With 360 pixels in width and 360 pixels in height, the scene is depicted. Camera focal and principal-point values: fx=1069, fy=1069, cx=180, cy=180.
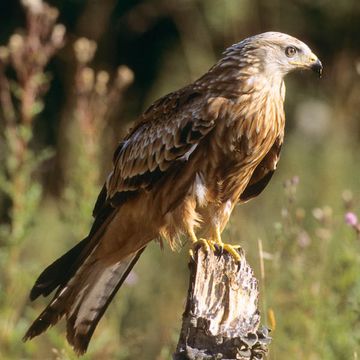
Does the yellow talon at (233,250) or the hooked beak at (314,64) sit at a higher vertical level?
the hooked beak at (314,64)

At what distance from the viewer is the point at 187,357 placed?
3639 mm

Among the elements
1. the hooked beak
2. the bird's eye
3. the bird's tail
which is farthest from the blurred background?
the bird's eye

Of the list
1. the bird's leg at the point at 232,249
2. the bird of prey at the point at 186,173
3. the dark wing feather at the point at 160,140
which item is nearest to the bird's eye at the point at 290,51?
the bird of prey at the point at 186,173

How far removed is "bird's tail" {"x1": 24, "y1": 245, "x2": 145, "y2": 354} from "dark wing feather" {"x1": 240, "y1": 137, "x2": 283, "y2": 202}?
0.61 meters

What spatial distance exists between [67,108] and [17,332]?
16.7ft

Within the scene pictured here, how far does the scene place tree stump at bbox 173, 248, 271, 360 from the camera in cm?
368

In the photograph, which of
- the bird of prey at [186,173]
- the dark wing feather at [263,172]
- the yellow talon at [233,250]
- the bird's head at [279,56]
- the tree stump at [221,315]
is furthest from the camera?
the dark wing feather at [263,172]

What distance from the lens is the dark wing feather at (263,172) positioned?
4.98 metres

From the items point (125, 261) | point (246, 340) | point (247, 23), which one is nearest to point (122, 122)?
point (247, 23)

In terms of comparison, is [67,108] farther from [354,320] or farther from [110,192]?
[354,320]

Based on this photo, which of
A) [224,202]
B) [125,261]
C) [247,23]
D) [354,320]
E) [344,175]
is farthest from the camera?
[247,23]

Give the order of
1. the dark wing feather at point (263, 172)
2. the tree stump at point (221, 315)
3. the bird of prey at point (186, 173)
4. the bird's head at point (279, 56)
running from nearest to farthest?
the tree stump at point (221, 315) < the bird of prey at point (186, 173) < the bird's head at point (279, 56) < the dark wing feather at point (263, 172)

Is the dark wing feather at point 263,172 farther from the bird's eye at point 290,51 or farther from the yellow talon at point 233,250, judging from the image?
the yellow talon at point 233,250

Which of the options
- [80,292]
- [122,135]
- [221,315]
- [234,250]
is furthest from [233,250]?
[122,135]
